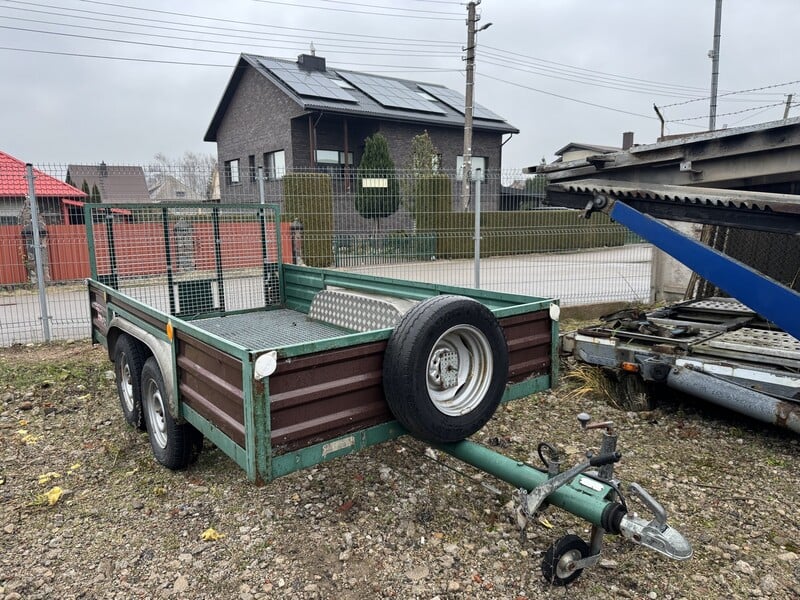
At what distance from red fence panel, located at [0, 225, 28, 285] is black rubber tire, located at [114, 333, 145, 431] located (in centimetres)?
506

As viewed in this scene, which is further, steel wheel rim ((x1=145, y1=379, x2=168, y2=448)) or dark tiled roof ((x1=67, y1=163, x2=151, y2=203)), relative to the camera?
dark tiled roof ((x1=67, y1=163, x2=151, y2=203))

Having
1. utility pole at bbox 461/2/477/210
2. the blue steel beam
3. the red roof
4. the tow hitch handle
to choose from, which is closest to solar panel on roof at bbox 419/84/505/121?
utility pole at bbox 461/2/477/210

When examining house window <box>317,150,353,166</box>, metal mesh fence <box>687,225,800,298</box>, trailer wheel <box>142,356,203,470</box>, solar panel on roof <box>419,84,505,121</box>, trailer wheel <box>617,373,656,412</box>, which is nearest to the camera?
trailer wheel <box>142,356,203,470</box>

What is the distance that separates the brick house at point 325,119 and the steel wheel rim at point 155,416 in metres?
16.8

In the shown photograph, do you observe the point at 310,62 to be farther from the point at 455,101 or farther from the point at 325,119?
the point at 455,101

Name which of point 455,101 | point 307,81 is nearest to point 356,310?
point 307,81

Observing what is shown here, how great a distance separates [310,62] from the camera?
79.3 feet

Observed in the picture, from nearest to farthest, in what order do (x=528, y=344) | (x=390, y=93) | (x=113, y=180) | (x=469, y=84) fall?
(x=528, y=344), (x=113, y=180), (x=469, y=84), (x=390, y=93)

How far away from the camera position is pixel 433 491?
342 cm

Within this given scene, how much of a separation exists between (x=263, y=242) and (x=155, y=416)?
236 centimetres

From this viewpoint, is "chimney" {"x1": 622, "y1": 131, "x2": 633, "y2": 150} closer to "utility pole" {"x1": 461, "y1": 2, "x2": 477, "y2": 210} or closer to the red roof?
"utility pole" {"x1": 461, "y1": 2, "x2": 477, "y2": 210}

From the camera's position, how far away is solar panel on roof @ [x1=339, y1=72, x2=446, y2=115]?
75.3 feet

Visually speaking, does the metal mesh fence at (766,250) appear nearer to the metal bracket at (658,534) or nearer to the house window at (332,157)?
the metal bracket at (658,534)

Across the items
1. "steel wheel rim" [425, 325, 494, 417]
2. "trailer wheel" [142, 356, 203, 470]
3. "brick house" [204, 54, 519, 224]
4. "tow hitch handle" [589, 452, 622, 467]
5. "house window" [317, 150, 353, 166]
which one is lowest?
"trailer wheel" [142, 356, 203, 470]
